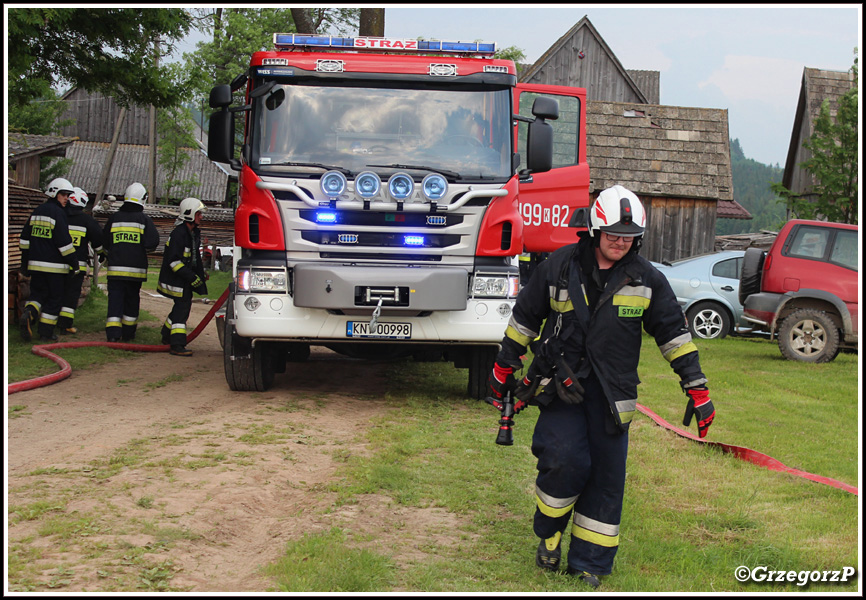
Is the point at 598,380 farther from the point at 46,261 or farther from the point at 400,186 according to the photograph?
the point at 46,261

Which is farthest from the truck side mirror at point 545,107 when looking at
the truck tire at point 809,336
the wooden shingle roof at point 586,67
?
the wooden shingle roof at point 586,67

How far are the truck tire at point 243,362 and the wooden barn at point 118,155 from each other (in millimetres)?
39583

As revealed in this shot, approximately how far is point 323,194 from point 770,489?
172 inches

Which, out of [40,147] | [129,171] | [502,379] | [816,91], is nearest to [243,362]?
[502,379]

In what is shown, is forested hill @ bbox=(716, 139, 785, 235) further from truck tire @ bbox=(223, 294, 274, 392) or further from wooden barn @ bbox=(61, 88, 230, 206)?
truck tire @ bbox=(223, 294, 274, 392)

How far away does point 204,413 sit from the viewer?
795cm

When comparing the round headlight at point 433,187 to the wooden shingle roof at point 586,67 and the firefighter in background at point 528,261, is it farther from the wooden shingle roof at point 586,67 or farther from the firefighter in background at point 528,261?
the wooden shingle roof at point 586,67

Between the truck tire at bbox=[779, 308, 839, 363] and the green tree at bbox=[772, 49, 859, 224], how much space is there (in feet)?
30.4

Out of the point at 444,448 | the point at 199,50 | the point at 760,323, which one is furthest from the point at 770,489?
the point at 199,50

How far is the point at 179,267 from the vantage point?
11.8 meters

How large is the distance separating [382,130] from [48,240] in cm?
587

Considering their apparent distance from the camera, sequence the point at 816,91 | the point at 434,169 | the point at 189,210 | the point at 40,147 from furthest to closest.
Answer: the point at 816,91 → the point at 40,147 → the point at 189,210 → the point at 434,169

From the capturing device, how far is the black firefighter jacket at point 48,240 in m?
11.9

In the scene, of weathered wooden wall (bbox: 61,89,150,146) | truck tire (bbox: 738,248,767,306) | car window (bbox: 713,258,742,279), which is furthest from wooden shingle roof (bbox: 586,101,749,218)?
weathered wooden wall (bbox: 61,89,150,146)
